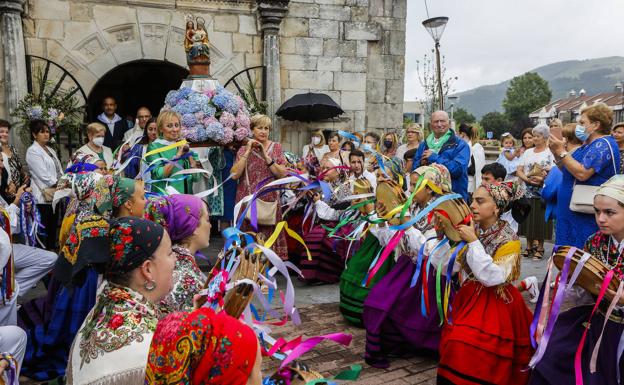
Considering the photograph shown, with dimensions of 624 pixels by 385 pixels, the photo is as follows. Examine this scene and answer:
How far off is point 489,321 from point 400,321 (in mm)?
876

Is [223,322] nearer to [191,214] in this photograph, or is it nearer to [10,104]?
[191,214]

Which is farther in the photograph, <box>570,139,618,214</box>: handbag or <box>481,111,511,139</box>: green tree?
<box>481,111,511,139</box>: green tree

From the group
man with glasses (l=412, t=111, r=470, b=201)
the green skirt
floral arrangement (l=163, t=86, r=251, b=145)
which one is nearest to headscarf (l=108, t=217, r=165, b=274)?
the green skirt

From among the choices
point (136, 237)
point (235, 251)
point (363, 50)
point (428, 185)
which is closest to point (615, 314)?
point (428, 185)

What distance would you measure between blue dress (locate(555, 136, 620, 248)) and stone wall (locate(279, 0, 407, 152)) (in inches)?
224

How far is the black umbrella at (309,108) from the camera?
29.4 ft

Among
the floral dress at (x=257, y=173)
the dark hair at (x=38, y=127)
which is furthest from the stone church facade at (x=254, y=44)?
the floral dress at (x=257, y=173)

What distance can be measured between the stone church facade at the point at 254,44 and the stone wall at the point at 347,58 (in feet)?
0.06

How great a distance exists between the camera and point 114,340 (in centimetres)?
177

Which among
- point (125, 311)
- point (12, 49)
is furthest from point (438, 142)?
point (12, 49)

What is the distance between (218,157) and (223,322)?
18.0 ft

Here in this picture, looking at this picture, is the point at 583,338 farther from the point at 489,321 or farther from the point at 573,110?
the point at 573,110

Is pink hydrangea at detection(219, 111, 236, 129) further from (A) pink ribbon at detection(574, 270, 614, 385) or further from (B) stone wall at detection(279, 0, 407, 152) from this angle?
(A) pink ribbon at detection(574, 270, 614, 385)

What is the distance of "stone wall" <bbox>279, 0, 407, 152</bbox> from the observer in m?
9.47
